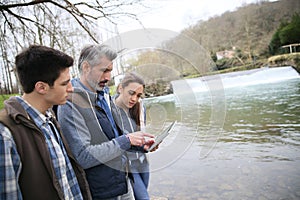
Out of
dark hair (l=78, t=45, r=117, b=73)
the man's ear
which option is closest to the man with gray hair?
dark hair (l=78, t=45, r=117, b=73)

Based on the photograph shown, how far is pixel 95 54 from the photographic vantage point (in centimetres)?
123

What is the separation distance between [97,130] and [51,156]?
265 millimetres

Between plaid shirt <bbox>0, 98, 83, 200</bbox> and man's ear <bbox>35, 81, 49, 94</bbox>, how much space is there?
85 mm

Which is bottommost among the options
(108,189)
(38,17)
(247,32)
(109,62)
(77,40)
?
(108,189)

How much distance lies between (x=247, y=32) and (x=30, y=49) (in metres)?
33.2

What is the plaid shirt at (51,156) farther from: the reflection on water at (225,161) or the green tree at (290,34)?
the green tree at (290,34)

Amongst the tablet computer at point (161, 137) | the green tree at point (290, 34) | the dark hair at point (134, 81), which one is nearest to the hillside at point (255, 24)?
the green tree at point (290, 34)

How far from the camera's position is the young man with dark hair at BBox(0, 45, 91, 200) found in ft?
2.86

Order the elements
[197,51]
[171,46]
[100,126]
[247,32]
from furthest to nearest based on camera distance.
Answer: [247,32] < [197,51] < [171,46] < [100,126]

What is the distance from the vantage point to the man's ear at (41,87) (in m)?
1.04

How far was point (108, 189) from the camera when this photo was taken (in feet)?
4.04

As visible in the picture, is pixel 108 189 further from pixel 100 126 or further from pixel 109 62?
pixel 109 62

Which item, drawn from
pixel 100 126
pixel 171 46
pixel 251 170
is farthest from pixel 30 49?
pixel 251 170

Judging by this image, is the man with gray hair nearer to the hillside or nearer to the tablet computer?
the tablet computer
